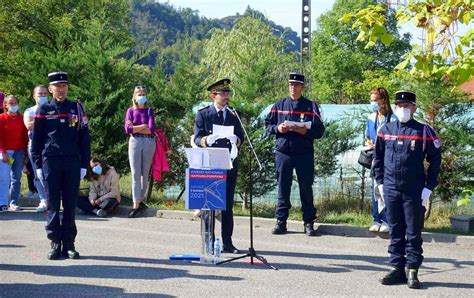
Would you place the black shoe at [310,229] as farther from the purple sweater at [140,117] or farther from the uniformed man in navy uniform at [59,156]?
the uniformed man in navy uniform at [59,156]

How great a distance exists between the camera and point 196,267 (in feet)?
29.2

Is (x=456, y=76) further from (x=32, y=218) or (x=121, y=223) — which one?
(x=32, y=218)

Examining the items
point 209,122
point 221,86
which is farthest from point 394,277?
point 221,86

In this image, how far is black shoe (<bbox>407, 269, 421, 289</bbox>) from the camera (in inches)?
314

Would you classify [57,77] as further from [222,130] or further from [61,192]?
[222,130]

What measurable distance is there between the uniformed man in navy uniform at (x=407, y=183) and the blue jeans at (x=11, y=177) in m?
7.44

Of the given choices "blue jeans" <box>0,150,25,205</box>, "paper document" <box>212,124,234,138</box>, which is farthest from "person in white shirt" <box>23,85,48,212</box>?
"paper document" <box>212,124,234,138</box>

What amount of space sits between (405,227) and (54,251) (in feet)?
14.1

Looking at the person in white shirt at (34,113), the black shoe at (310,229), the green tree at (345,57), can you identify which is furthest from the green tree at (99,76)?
the green tree at (345,57)

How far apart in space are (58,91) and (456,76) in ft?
15.6

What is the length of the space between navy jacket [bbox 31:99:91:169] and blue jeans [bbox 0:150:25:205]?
4104 mm

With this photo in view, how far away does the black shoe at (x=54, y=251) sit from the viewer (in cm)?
916

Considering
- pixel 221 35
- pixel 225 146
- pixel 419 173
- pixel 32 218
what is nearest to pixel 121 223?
pixel 32 218

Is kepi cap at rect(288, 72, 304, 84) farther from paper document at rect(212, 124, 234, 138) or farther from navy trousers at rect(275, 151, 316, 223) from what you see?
paper document at rect(212, 124, 234, 138)
